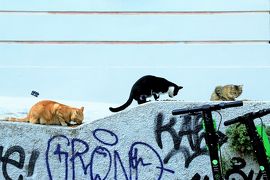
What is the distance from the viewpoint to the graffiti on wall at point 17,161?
7395 mm

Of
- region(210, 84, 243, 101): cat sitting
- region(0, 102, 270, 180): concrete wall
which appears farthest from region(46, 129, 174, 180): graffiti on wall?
region(210, 84, 243, 101): cat sitting

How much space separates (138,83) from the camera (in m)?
8.27

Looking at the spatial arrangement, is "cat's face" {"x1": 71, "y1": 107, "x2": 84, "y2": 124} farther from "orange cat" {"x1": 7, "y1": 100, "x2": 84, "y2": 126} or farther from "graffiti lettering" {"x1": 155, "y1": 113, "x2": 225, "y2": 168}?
"graffiti lettering" {"x1": 155, "y1": 113, "x2": 225, "y2": 168}

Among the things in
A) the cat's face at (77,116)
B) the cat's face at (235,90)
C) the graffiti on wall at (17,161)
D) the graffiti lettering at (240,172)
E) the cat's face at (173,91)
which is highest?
the cat's face at (173,91)

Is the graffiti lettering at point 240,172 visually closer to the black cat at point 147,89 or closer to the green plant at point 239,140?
the green plant at point 239,140

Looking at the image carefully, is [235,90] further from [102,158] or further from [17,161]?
[17,161]

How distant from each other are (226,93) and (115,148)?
68.6 inches

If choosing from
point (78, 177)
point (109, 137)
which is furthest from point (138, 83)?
point (78, 177)

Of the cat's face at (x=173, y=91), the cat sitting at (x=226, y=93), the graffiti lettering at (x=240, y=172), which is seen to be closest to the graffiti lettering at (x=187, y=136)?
the graffiti lettering at (x=240, y=172)

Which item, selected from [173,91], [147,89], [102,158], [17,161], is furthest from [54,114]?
[173,91]

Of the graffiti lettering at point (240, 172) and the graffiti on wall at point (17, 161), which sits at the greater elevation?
the graffiti on wall at point (17, 161)

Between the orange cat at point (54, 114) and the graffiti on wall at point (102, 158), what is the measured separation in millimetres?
427

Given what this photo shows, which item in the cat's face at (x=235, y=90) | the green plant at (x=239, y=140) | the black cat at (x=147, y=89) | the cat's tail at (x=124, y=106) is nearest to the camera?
the green plant at (x=239, y=140)

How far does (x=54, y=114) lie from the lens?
25.6 ft
